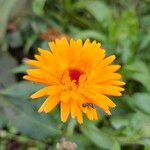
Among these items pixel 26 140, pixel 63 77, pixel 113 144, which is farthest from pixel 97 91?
pixel 26 140

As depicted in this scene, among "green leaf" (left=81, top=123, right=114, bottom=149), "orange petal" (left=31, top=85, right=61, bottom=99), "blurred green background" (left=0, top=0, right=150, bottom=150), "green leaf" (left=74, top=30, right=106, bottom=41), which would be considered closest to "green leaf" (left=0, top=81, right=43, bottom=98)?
"blurred green background" (left=0, top=0, right=150, bottom=150)

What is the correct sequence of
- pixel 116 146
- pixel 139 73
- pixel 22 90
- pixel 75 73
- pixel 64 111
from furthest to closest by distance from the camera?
pixel 139 73 → pixel 22 90 → pixel 116 146 → pixel 75 73 → pixel 64 111

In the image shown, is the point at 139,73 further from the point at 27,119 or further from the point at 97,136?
the point at 27,119

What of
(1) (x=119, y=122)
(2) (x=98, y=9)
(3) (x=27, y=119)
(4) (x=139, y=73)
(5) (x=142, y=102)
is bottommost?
(3) (x=27, y=119)

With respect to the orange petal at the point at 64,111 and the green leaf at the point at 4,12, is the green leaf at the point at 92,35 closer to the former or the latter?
the green leaf at the point at 4,12

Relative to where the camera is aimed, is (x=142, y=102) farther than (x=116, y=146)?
Yes

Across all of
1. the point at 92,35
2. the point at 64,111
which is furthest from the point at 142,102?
the point at 64,111

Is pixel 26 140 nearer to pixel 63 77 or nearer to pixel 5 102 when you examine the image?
pixel 5 102

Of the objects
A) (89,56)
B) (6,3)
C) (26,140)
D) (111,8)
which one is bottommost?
(26,140)
